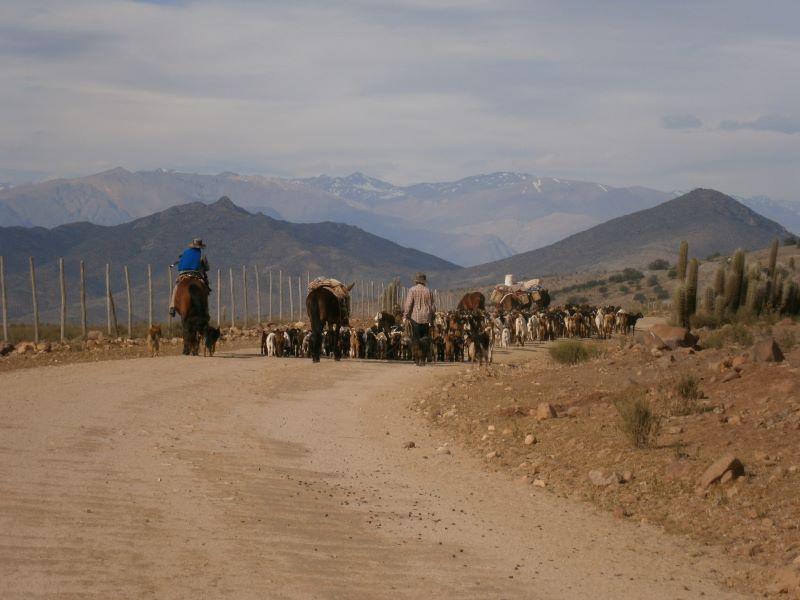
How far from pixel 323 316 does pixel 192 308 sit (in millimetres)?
2921

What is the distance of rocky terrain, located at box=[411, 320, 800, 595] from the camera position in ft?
32.1

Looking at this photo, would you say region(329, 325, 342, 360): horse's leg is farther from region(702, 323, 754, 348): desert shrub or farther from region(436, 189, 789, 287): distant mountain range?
region(436, 189, 789, 287): distant mountain range

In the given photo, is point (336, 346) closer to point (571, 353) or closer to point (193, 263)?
point (193, 263)

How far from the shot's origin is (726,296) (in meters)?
35.3

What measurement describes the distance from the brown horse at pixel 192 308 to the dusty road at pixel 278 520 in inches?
353

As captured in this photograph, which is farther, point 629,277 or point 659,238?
point 659,238

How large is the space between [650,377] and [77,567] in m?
12.0

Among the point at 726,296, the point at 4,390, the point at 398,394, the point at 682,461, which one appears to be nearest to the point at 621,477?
the point at 682,461

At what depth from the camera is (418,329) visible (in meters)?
25.6

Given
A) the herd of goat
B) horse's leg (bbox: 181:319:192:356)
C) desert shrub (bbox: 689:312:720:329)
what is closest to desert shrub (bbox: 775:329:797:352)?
the herd of goat

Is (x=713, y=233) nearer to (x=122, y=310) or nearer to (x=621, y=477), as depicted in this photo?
(x=122, y=310)

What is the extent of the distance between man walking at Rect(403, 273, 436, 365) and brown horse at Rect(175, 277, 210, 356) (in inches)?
168

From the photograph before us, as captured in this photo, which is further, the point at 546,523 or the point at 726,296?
the point at 726,296

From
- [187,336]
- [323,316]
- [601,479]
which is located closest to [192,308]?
[187,336]
